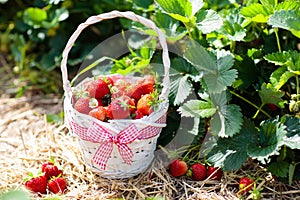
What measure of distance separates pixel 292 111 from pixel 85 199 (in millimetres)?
725

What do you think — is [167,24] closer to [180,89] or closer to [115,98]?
[180,89]

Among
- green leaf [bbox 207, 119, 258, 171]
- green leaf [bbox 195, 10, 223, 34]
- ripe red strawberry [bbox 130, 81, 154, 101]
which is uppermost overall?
green leaf [bbox 195, 10, 223, 34]

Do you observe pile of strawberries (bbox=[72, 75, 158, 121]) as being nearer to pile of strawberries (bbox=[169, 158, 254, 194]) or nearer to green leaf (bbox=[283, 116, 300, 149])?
pile of strawberries (bbox=[169, 158, 254, 194])

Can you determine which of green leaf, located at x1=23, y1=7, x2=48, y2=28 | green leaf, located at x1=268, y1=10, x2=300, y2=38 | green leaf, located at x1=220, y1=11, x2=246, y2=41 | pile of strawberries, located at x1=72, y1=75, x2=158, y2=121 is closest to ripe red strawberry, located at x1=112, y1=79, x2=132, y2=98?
pile of strawberries, located at x1=72, y1=75, x2=158, y2=121

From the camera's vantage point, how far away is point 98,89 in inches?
67.9

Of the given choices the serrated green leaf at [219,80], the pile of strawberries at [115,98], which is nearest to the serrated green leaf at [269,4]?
the serrated green leaf at [219,80]

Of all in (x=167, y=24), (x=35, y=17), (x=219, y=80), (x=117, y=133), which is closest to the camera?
(x=117, y=133)

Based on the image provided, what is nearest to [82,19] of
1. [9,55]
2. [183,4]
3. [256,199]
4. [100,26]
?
[100,26]

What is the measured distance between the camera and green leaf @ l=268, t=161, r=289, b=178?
1.71 m

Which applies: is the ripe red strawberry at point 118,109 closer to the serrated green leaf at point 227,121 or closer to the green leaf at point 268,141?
the serrated green leaf at point 227,121

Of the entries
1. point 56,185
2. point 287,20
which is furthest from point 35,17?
point 287,20

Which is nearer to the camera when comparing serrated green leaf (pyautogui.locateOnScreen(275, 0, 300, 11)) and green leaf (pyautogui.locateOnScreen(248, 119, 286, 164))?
green leaf (pyautogui.locateOnScreen(248, 119, 286, 164))

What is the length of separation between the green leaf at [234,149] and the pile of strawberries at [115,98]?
271 mm

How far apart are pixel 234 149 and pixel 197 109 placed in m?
0.18
